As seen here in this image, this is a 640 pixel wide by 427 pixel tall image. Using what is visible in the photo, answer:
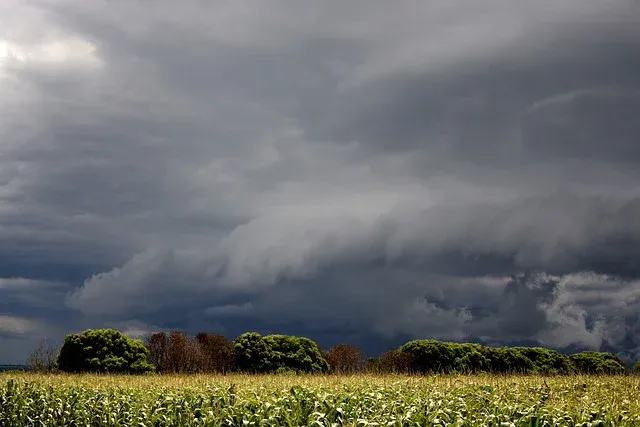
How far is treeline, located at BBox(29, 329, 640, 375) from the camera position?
37.6m

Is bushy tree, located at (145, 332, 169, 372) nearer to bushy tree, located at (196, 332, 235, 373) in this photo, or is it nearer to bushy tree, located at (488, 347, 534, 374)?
bushy tree, located at (196, 332, 235, 373)

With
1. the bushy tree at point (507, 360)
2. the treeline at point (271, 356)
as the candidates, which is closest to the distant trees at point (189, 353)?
the treeline at point (271, 356)

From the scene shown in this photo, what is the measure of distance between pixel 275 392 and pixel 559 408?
23.3 ft

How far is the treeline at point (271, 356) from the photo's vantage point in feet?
123

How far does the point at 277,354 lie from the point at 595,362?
1868 centimetres

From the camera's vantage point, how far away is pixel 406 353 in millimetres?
37594

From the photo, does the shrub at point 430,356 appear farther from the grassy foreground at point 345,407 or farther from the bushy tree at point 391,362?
A: the grassy foreground at point 345,407

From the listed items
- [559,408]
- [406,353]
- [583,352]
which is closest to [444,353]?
[406,353]

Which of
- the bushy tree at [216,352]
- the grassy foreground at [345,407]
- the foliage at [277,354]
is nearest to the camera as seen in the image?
the grassy foreground at [345,407]

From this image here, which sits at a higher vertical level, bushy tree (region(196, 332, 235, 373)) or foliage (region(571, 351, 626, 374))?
bushy tree (region(196, 332, 235, 373))

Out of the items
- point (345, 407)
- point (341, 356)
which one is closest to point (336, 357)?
point (341, 356)

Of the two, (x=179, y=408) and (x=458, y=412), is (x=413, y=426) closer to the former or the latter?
(x=458, y=412)

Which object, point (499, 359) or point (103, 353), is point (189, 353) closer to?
point (103, 353)

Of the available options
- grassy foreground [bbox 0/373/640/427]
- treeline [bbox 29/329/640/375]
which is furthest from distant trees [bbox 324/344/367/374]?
grassy foreground [bbox 0/373/640/427]
